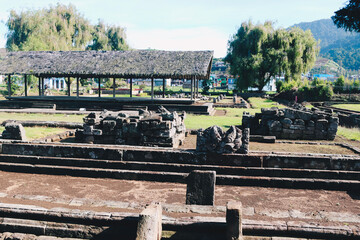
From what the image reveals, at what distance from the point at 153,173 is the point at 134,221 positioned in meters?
3.10

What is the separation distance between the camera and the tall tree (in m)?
17.6

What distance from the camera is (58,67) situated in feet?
79.3

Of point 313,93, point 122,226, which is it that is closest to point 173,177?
point 122,226

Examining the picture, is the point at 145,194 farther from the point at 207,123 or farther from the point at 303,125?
the point at 207,123

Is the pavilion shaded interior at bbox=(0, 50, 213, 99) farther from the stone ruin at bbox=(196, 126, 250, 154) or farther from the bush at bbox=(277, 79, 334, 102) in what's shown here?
the bush at bbox=(277, 79, 334, 102)

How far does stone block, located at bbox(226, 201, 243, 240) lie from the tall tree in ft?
58.1

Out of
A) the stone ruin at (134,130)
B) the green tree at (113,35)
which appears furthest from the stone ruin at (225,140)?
the green tree at (113,35)

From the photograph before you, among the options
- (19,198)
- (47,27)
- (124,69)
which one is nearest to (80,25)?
(47,27)

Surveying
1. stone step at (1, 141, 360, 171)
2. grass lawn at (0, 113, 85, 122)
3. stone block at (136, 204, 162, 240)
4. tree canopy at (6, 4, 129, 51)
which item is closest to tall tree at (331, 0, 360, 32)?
stone step at (1, 141, 360, 171)

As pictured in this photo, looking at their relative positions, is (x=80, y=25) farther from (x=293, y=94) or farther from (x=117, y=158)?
(x=117, y=158)

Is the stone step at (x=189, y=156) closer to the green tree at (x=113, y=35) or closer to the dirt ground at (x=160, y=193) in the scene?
the dirt ground at (x=160, y=193)

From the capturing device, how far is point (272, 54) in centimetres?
3788

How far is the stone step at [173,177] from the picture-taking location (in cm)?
696

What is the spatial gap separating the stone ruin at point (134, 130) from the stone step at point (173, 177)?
71.2 inches
